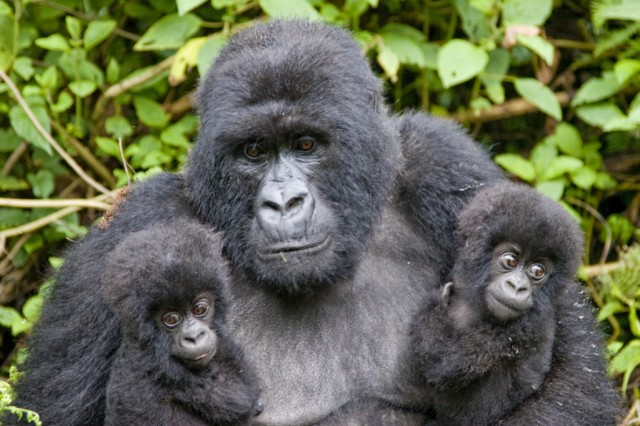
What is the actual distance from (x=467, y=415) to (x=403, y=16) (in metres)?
3.20

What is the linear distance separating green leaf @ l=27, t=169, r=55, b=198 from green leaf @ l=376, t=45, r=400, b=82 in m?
1.98

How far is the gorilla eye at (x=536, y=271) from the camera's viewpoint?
3881 millimetres

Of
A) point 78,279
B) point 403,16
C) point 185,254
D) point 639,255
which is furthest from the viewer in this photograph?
point 403,16

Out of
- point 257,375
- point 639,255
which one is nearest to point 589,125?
point 639,255

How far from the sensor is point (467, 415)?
396 centimetres

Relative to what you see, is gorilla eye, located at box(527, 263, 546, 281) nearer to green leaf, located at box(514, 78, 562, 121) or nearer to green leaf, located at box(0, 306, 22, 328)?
green leaf, located at box(514, 78, 562, 121)

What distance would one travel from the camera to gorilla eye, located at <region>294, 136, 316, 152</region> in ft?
12.8

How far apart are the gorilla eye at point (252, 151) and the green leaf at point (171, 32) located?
1.96 meters

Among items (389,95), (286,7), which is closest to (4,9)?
(286,7)

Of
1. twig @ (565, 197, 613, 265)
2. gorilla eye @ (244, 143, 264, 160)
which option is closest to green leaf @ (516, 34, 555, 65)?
twig @ (565, 197, 613, 265)

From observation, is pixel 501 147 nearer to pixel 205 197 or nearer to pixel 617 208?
pixel 617 208

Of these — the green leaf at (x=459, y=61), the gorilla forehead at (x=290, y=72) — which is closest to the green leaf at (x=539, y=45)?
the green leaf at (x=459, y=61)

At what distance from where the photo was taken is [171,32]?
18.8ft

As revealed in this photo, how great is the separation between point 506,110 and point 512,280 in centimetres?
282
